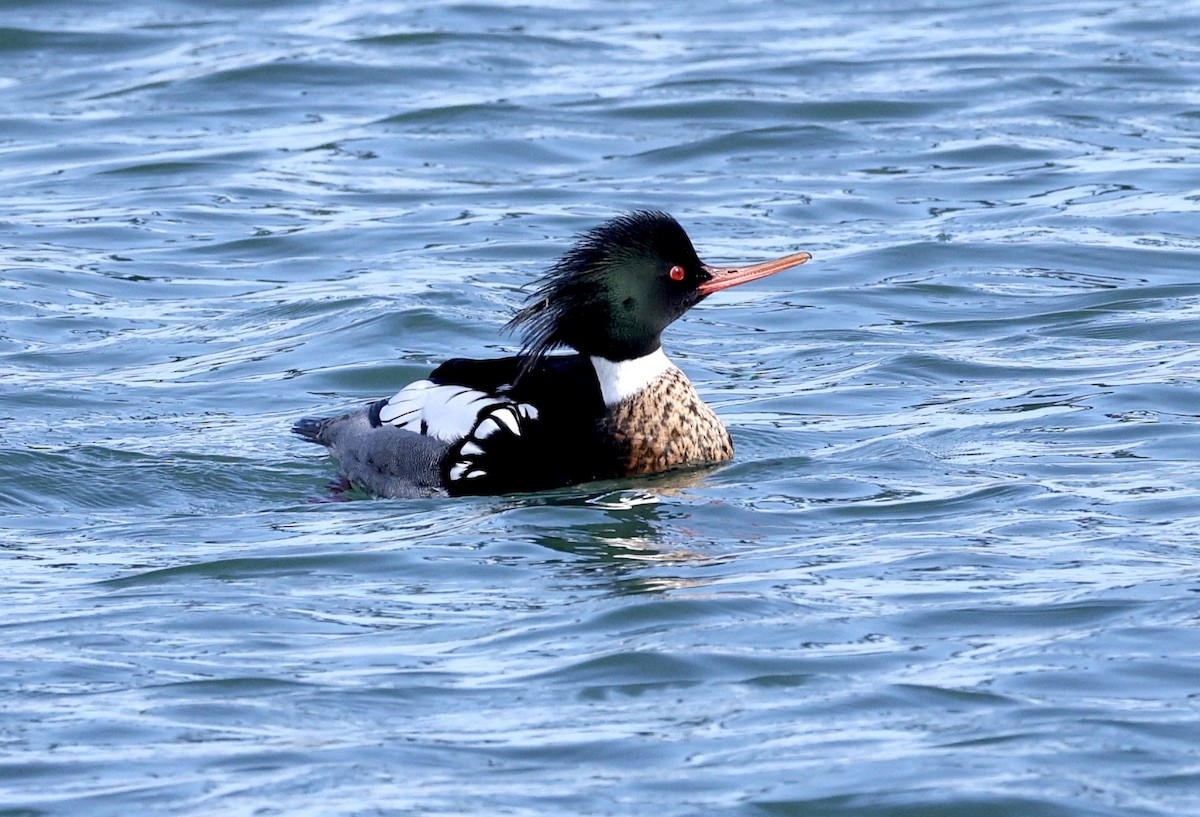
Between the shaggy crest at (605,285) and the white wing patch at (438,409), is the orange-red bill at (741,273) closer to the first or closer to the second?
the shaggy crest at (605,285)

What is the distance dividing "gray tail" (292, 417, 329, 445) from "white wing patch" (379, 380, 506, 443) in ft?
1.26

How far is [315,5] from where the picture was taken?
2300cm

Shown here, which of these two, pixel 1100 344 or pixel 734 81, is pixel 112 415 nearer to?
pixel 1100 344

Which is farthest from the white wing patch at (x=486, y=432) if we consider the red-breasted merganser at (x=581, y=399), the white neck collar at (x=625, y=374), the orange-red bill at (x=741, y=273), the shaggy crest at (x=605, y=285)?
the orange-red bill at (x=741, y=273)

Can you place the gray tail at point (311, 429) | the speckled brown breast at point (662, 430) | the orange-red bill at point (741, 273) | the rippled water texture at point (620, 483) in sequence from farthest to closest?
the gray tail at point (311, 429) < the orange-red bill at point (741, 273) < the speckled brown breast at point (662, 430) < the rippled water texture at point (620, 483)

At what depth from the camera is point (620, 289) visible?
31.5 ft

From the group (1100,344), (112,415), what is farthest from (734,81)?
(112,415)

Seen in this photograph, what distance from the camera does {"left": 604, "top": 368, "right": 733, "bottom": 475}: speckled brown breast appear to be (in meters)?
9.53

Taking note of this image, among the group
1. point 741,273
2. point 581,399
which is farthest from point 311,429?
point 741,273

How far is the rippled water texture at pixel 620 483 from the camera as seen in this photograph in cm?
628

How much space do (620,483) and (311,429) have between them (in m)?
1.74

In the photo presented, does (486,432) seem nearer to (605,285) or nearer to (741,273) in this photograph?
(605,285)

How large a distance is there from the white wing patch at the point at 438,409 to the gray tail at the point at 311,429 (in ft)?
1.26

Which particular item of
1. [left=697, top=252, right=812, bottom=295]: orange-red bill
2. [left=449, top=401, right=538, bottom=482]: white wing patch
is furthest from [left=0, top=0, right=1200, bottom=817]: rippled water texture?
[left=697, top=252, right=812, bottom=295]: orange-red bill
